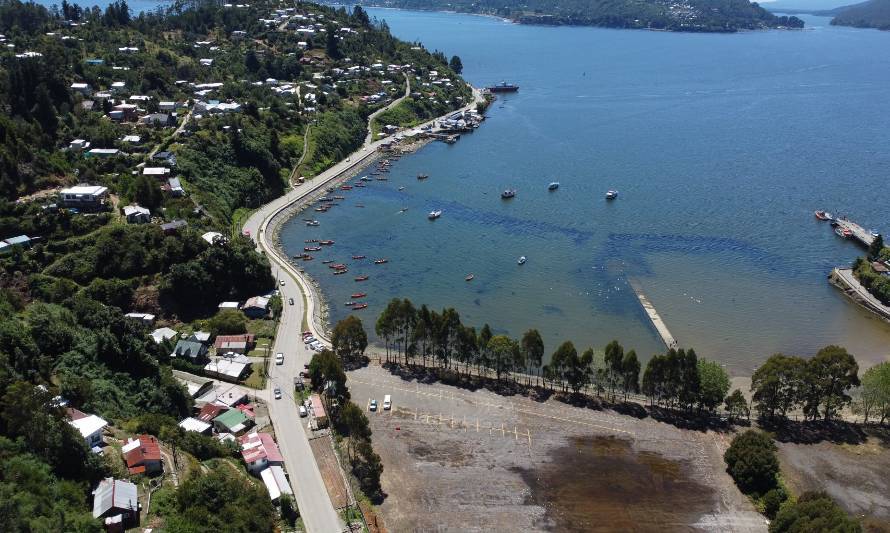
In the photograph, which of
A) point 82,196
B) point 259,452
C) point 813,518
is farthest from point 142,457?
point 82,196

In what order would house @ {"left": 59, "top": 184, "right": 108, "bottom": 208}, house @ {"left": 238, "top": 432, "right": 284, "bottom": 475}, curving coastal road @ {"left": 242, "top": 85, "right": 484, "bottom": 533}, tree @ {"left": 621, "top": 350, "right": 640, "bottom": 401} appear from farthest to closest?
house @ {"left": 59, "top": 184, "right": 108, "bottom": 208}, tree @ {"left": 621, "top": 350, "right": 640, "bottom": 401}, house @ {"left": 238, "top": 432, "right": 284, "bottom": 475}, curving coastal road @ {"left": 242, "top": 85, "right": 484, "bottom": 533}

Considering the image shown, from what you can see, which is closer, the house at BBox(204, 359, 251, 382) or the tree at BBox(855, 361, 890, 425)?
the tree at BBox(855, 361, 890, 425)

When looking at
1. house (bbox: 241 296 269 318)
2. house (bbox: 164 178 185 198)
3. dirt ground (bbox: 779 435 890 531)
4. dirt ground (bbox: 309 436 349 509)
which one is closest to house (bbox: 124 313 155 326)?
house (bbox: 241 296 269 318)

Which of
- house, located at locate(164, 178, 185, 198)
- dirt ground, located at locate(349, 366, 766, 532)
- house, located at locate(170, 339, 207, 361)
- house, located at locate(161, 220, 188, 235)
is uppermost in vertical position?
house, located at locate(164, 178, 185, 198)

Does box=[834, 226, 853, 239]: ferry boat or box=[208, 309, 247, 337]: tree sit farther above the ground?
box=[834, 226, 853, 239]: ferry boat

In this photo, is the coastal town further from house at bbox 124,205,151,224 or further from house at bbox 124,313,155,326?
house at bbox 124,205,151,224

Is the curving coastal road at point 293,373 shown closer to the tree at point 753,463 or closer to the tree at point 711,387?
the tree at point 753,463
